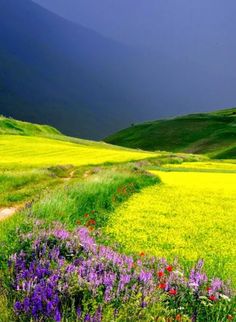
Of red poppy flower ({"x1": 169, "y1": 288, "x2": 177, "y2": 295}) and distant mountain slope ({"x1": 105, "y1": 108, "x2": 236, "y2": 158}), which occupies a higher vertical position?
distant mountain slope ({"x1": 105, "y1": 108, "x2": 236, "y2": 158})

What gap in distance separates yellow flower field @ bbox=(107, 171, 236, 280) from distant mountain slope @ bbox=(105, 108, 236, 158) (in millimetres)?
79970

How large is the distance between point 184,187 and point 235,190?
9.14 ft

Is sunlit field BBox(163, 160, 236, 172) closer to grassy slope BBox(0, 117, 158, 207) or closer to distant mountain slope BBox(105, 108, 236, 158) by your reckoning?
grassy slope BBox(0, 117, 158, 207)

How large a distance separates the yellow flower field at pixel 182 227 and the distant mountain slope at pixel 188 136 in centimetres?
7997

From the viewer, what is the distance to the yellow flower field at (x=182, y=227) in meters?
11.0

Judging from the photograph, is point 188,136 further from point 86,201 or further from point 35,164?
point 86,201

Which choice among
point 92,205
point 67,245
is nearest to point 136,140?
point 92,205

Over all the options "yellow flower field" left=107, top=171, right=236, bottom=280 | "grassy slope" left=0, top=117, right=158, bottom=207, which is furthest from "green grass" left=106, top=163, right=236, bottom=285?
"grassy slope" left=0, top=117, right=158, bottom=207

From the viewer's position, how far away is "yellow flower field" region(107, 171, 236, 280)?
11.0m

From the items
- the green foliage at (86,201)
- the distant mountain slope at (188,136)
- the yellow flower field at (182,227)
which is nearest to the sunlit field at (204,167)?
the green foliage at (86,201)

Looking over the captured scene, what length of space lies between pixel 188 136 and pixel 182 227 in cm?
11497

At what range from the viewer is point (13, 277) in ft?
21.7

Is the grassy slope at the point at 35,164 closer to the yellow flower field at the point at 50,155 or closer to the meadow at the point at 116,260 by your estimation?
the yellow flower field at the point at 50,155

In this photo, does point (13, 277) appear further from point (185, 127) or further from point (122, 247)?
point (185, 127)
